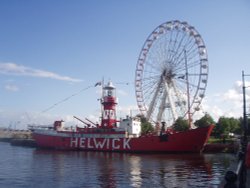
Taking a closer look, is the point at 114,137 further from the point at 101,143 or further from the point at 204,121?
the point at 204,121

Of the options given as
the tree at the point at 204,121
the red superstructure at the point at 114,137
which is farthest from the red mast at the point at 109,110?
the tree at the point at 204,121

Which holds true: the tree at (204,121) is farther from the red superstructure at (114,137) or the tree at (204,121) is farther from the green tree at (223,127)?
the red superstructure at (114,137)

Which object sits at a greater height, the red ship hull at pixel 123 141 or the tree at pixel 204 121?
the tree at pixel 204 121

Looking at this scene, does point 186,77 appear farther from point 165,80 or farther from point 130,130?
point 130,130

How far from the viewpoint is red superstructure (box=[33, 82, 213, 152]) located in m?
53.9

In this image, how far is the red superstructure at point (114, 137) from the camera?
53.9 metres

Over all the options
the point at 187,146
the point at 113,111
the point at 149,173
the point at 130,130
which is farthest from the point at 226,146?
the point at 149,173

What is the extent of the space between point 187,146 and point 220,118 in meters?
32.6

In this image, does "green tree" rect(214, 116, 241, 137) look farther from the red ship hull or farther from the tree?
the red ship hull

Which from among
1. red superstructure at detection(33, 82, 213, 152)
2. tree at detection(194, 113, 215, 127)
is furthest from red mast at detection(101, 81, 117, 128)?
tree at detection(194, 113, 215, 127)

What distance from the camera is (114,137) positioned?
6025 cm

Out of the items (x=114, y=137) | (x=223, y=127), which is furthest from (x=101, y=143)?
(x=223, y=127)

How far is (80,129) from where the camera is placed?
216ft

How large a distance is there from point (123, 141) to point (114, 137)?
7.50ft
